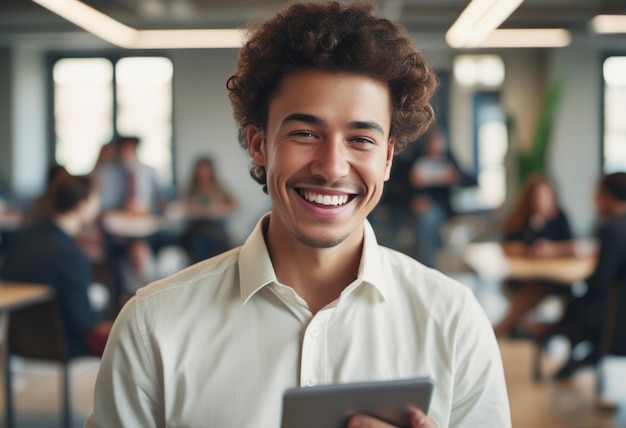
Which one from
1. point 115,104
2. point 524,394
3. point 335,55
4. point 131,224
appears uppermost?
point 115,104

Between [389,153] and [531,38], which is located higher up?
[531,38]

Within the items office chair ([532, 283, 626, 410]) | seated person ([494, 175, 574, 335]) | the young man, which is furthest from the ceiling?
the young man

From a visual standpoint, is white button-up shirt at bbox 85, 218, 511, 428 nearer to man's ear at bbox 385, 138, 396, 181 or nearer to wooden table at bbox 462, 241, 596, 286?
man's ear at bbox 385, 138, 396, 181

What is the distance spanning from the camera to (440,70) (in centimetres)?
974

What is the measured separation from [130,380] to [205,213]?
6070 millimetres

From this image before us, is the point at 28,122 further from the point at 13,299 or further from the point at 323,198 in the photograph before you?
the point at 323,198

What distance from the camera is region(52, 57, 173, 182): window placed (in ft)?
32.8

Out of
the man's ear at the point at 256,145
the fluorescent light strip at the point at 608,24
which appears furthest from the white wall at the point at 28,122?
the man's ear at the point at 256,145

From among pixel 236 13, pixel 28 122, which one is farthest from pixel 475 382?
pixel 28 122

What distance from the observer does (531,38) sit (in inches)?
352

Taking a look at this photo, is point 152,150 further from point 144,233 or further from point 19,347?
point 19,347

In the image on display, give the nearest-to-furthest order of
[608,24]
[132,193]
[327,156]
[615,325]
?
[327,156], [615,325], [132,193], [608,24]

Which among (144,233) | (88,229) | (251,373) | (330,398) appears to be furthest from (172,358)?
(144,233)

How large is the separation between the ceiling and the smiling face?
7.04 metres
